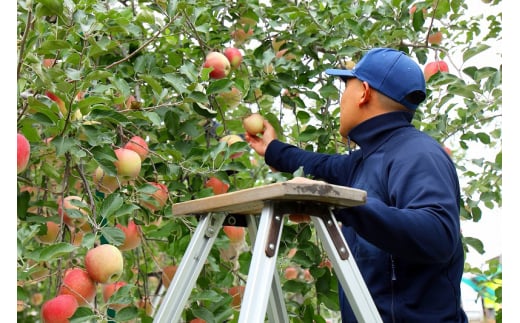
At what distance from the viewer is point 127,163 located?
65.4 inches

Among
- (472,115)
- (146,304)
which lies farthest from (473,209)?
(146,304)

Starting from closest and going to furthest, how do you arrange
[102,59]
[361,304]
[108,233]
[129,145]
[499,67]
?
[361,304] < [108,233] < [129,145] < [102,59] < [499,67]

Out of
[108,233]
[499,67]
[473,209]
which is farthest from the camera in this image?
[473,209]

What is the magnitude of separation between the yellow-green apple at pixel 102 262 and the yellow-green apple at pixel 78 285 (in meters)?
0.02

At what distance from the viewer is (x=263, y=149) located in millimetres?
2043

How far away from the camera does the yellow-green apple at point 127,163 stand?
65.2 inches

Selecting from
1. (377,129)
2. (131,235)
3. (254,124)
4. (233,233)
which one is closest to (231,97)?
(254,124)

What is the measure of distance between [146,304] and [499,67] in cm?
132

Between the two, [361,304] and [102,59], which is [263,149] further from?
[361,304]

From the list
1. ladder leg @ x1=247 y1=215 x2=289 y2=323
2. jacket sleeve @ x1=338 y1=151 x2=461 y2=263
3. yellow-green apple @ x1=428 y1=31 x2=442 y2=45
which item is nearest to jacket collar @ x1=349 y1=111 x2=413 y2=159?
jacket sleeve @ x1=338 y1=151 x2=461 y2=263

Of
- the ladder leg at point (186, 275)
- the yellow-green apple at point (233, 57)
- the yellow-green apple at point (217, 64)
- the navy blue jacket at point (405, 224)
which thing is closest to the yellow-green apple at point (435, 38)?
the yellow-green apple at point (233, 57)

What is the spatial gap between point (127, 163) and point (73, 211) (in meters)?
0.20

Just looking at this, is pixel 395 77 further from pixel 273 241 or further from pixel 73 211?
pixel 73 211

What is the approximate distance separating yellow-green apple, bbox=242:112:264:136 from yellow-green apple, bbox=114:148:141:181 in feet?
1.49
